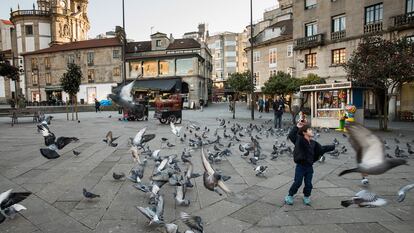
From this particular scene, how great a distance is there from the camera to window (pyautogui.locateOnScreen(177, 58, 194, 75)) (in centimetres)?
4516

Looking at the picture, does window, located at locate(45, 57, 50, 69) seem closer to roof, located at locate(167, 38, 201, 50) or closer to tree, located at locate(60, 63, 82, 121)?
roof, located at locate(167, 38, 201, 50)

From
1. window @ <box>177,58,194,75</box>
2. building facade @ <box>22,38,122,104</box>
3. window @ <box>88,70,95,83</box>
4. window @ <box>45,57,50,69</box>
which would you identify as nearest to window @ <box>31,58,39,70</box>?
building facade @ <box>22,38,122,104</box>

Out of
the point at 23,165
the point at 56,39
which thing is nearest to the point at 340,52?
the point at 23,165

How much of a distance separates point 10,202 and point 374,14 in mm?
28218

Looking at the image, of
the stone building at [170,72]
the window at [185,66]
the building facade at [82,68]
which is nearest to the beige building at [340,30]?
the stone building at [170,72]

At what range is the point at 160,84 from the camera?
146 ft

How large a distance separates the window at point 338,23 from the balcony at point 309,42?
129 centimetres

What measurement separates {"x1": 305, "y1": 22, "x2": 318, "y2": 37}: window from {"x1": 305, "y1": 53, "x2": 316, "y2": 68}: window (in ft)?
6.77

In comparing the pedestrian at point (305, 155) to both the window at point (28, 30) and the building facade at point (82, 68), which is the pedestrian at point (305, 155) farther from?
the window at point (28, 30)

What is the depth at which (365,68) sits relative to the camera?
1516 cm

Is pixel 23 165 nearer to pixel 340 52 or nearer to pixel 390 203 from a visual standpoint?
pixel 390 203

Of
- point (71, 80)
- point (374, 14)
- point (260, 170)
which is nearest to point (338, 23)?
point (374, 14)

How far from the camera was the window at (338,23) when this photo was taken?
90.3 feet

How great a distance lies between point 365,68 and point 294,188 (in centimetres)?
1239
